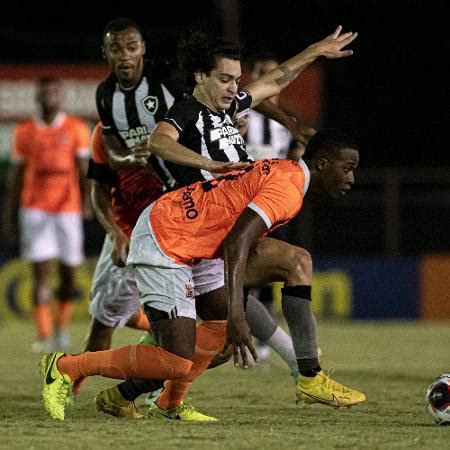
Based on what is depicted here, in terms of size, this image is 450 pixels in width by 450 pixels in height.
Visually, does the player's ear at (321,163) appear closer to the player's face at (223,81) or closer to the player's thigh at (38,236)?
the player's face at (223,81)

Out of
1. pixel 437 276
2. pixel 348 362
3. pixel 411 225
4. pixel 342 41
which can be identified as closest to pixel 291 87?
pixel 411 225

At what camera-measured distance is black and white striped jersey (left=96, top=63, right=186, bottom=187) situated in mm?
6973

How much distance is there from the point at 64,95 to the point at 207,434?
11934 mm

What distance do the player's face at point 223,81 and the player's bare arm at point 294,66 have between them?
1.80 feet

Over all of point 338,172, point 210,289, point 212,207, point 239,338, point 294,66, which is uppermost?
point 294,66

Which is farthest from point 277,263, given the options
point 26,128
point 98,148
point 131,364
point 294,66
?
point 26,128

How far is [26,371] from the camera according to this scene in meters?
8.79

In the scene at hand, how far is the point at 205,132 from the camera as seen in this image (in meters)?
6.19

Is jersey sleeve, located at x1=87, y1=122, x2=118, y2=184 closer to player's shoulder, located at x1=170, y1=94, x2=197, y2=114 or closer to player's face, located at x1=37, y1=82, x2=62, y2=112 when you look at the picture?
player's shoulder, located at x1=170, y1=94, x2=197, y2=114

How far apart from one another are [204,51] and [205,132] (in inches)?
16.3

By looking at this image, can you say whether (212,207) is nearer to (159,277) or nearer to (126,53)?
(159,277)

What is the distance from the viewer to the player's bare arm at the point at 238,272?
5371 millimetres

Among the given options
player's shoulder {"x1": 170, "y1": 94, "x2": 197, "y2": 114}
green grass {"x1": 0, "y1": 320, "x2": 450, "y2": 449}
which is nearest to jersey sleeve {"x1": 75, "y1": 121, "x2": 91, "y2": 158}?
green grass {"x1": 0, "y1": 320, "x2": 450, "y2": 449}

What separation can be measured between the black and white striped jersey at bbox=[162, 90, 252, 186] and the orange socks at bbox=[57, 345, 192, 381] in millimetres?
1037
